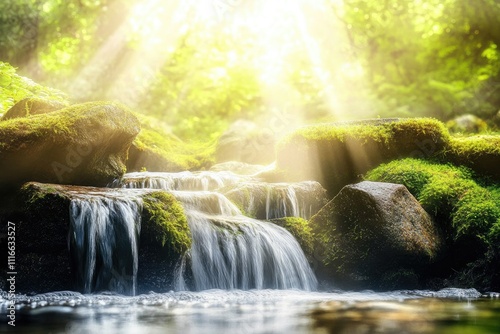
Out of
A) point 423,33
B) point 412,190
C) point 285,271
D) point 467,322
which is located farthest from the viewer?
point 423,33

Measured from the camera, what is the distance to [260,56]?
70.7 feet

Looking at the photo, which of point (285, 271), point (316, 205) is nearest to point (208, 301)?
point (285, 271)

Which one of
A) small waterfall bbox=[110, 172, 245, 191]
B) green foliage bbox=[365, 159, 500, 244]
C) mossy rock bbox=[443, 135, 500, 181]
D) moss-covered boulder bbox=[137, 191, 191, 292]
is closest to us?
moss-covered boulder bbox=[137, 191, 191, 292]

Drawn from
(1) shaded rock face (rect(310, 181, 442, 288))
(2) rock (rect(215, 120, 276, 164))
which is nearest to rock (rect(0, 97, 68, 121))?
(1) shaded rock face (rect(310, 181, 442, 288))

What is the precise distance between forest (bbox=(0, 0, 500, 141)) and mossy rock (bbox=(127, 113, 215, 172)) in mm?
2164

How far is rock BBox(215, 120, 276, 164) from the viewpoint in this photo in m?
14.4

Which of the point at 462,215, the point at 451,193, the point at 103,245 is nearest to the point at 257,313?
the point at 103,245

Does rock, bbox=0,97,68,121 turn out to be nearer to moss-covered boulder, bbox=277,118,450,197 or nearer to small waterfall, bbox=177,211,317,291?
small waterfall, bbox=177,211,317,291

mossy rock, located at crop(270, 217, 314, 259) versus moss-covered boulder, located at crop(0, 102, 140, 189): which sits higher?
moss-covered boulder, located at crop(0, 102, 140, 189)

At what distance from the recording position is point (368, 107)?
17.2m

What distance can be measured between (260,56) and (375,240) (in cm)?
1541

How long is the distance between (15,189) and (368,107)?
488 inches

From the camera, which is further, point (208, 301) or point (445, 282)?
point (445, 282)

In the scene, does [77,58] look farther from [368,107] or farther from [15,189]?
[15,189]
